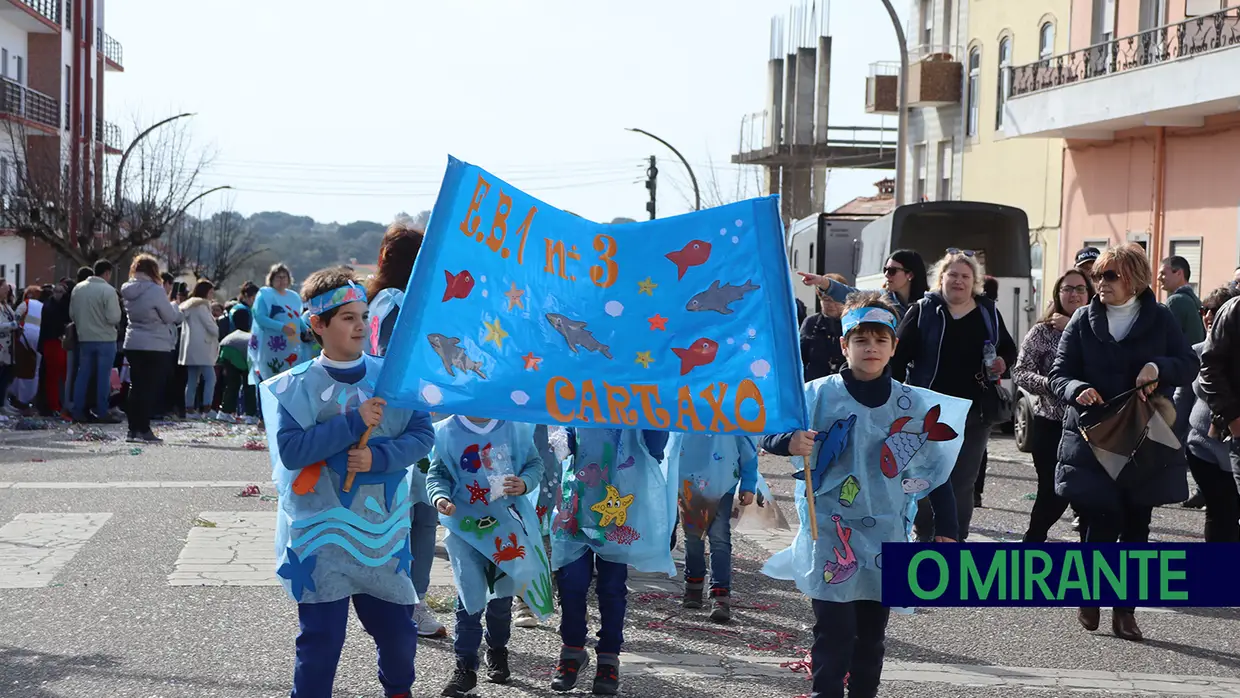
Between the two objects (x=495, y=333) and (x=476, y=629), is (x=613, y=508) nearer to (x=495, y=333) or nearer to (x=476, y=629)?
(x=476, y=629)

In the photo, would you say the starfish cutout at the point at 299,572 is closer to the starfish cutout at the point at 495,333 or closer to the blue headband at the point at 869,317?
the starfish cutout at the point at 495,333

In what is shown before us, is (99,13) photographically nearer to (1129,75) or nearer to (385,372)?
(1129,75)

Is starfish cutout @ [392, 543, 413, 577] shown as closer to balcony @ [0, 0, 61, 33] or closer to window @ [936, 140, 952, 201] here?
window @ [936, 140, 952, 201]

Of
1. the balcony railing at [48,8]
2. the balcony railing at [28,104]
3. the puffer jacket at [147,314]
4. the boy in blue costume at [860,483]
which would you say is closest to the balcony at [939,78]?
the puffer jacket at [147,314]

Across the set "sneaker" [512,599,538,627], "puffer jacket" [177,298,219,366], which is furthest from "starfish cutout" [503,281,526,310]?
"puffer jacket" [177,298,219,366]

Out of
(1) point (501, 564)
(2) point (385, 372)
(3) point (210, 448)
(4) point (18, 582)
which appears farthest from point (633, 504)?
(3) point (210, 448)

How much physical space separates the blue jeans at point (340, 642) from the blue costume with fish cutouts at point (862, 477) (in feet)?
4.39

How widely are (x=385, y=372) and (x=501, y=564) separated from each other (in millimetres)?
1341

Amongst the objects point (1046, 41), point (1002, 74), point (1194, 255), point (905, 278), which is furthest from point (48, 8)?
point (905, 278)

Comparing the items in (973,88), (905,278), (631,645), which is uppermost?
(973,88)

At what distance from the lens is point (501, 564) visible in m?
6.34

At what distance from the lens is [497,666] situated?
21.6ft

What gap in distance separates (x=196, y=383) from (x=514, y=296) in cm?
1565

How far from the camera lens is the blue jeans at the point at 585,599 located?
6430 millimetres
